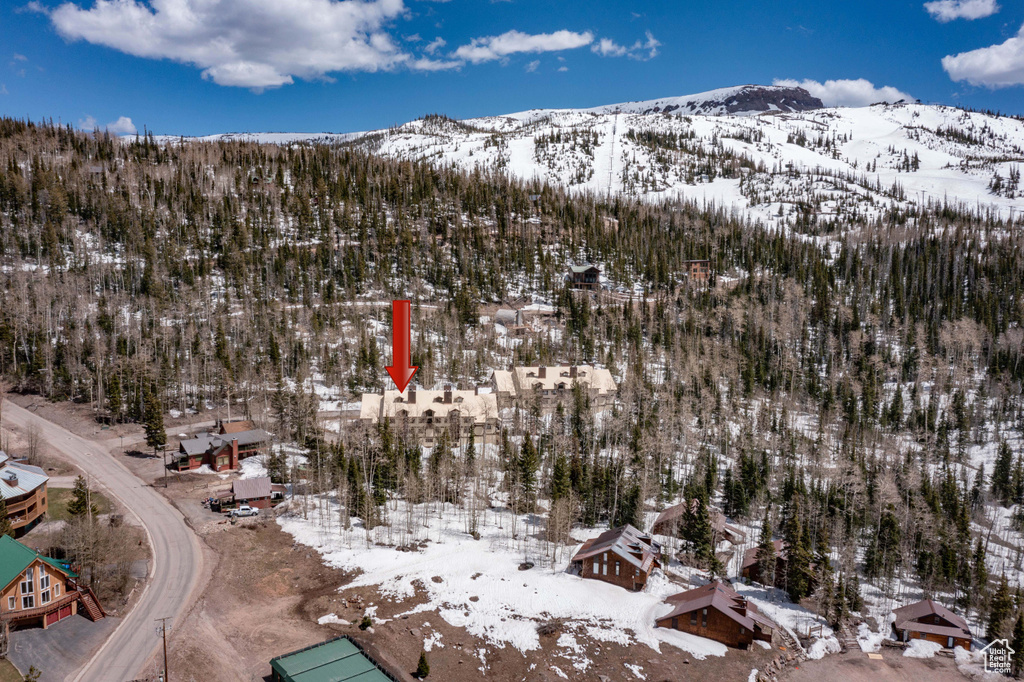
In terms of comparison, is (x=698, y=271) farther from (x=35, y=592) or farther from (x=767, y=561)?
(x=35, y=592)

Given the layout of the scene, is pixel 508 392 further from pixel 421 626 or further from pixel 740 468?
pixel 421 626

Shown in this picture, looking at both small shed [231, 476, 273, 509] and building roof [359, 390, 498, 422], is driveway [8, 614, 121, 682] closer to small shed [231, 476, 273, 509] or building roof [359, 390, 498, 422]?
small shed [231, 476, 273, 509]

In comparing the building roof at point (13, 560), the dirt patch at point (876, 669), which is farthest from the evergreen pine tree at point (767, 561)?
the building roof at point (13, 560)

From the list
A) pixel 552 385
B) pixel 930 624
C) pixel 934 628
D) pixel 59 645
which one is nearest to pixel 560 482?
pixel 552 385

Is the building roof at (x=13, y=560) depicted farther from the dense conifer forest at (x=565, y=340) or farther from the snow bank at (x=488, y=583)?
the dense conifer forest at (x=565, y=340)

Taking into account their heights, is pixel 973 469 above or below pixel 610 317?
below

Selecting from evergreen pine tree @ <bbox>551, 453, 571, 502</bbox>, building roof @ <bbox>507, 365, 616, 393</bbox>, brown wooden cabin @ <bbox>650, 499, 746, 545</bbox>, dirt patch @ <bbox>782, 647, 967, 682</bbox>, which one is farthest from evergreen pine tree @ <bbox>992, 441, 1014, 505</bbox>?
evergreen pine tree @ <bbox>551, 453, 571, 502</bbox>

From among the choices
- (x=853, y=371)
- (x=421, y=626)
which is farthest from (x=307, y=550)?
(x=853, y=371)
